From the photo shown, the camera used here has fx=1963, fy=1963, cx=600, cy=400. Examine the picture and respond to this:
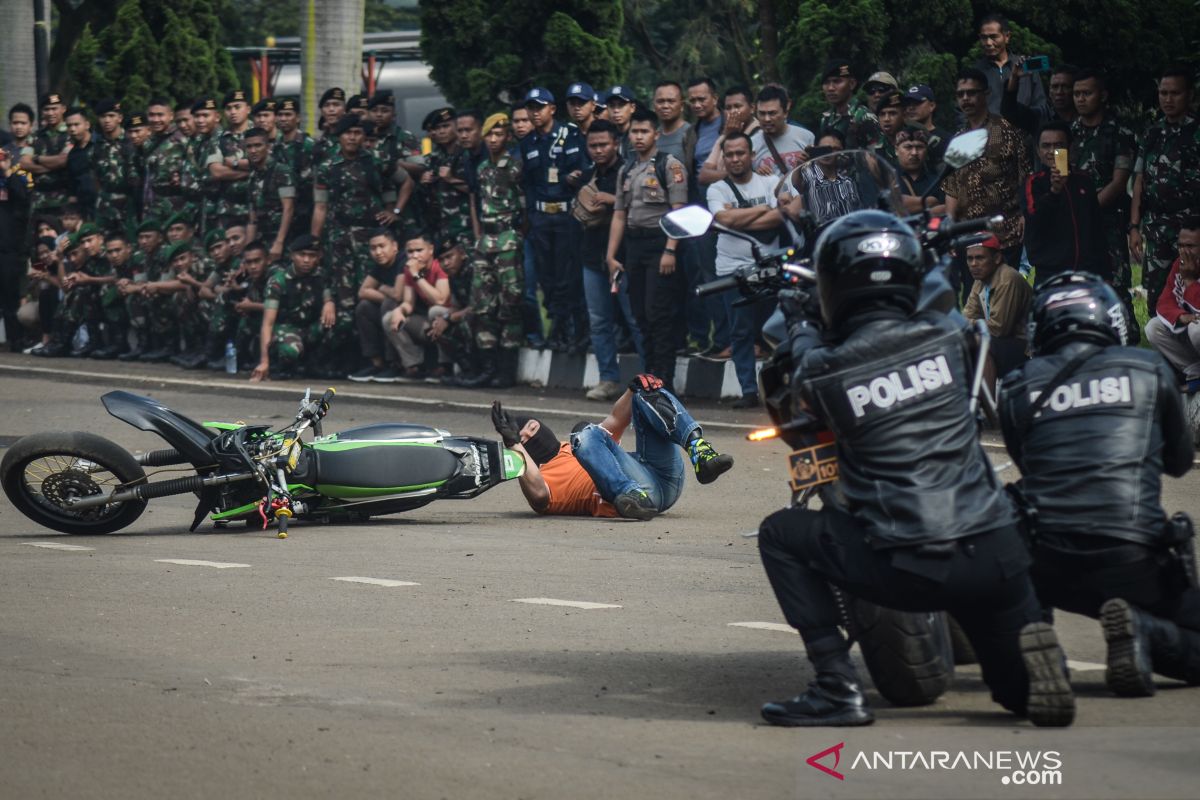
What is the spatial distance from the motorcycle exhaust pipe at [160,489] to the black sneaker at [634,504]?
2035 mm

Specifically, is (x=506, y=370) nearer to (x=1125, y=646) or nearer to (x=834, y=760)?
(x=1125, y=646)

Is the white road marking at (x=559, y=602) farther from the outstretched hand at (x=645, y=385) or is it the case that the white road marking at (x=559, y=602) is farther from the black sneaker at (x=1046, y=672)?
the black sneaker at (x=1046, y=672)

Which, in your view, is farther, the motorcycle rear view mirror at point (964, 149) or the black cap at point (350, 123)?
the black cap at point (350, 123)

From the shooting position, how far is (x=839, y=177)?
25.7ft

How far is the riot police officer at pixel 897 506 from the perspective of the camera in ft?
19.3

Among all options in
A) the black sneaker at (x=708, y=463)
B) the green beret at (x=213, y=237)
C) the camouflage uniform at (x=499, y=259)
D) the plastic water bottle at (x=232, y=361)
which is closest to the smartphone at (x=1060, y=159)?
the black sneaker at (x=708, y=463)

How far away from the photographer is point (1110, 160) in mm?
14266

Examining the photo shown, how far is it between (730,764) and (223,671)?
7.31ft

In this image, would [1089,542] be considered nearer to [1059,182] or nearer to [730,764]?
[730,764]

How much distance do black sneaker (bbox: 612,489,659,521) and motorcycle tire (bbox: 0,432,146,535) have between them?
2646 mm

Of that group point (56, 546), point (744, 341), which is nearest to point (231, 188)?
point (744, 341)

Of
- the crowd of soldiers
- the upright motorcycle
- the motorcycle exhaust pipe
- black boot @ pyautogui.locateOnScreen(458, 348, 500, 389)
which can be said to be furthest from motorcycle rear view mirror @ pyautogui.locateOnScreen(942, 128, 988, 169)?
black boot @ pyautogui.locateOnScreen(458, 348, 500, 389)

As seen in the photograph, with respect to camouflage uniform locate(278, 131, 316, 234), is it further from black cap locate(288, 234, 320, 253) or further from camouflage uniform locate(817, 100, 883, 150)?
camouflage uniform locate(817, 100, 883, 150)

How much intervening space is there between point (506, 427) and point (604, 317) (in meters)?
5.82
